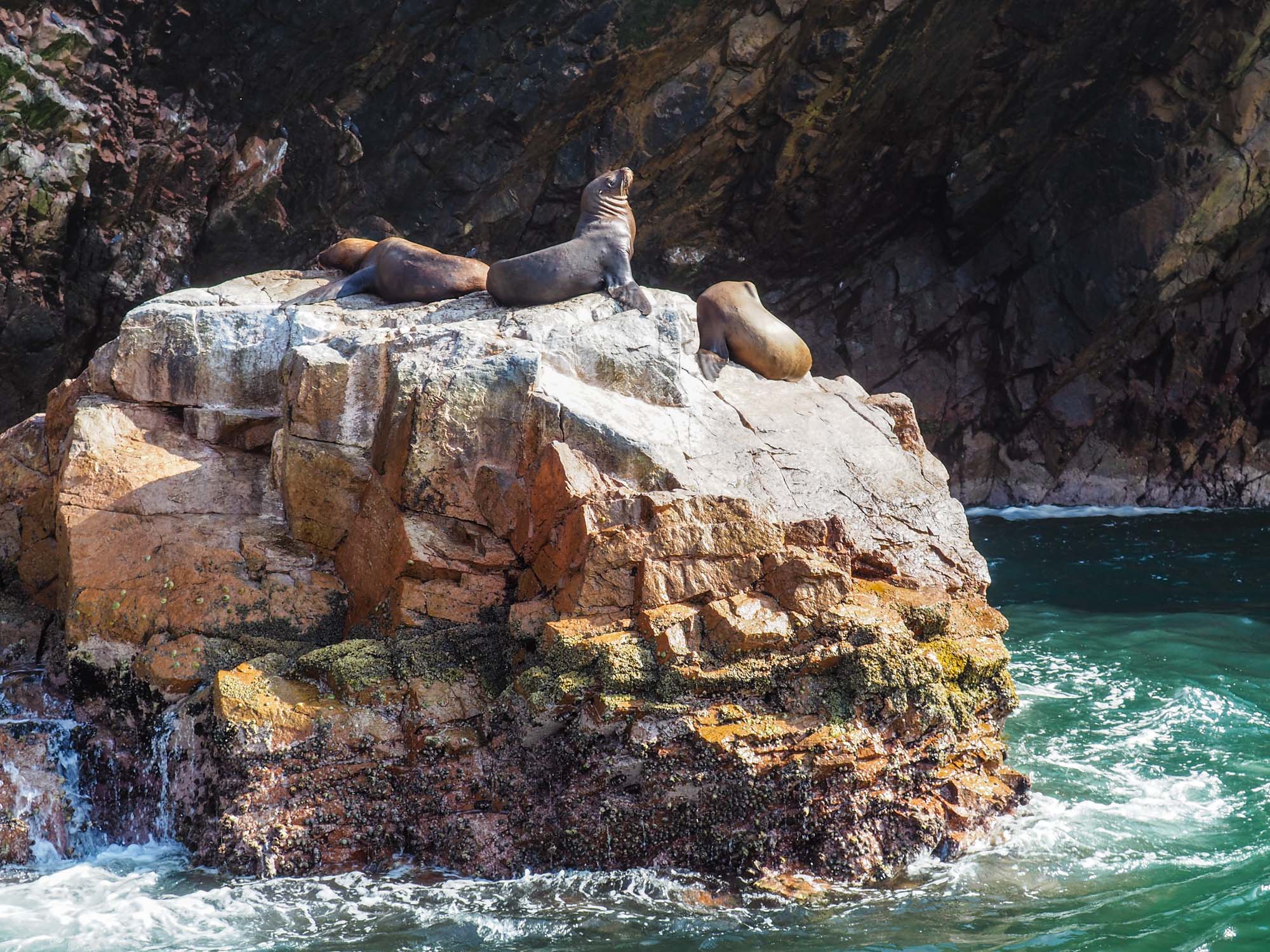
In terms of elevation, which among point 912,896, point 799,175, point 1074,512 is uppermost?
point 799,175

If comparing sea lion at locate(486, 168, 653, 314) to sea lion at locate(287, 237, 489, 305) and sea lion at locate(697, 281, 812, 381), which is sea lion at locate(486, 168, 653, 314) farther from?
sea lion at locate(697, 281, 812, 381)

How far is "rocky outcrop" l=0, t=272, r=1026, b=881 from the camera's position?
5.10 meters

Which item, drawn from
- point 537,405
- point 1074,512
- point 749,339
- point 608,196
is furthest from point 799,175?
point 537,405

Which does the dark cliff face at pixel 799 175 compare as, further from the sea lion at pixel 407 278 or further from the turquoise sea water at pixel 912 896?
the turquoise sea water at pixel 912 896

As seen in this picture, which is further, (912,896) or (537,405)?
(537,405)

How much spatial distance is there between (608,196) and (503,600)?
3.84 metres

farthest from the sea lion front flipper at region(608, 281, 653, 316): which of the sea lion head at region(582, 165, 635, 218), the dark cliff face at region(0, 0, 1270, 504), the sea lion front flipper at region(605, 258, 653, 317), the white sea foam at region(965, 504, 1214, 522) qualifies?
the white sea foam at region(965, 504, 1214, 522)

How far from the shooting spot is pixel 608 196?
8477 mm

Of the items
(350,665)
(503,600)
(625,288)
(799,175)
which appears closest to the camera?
(350,665)

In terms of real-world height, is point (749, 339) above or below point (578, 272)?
below

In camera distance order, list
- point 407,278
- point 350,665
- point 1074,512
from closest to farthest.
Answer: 1. point 350,665
2. point 407,278
3. point 1074,512

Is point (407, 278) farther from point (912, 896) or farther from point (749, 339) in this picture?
point (912, 896)

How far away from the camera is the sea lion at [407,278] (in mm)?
7844

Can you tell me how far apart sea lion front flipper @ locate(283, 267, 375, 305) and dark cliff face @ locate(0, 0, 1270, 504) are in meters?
5.60
